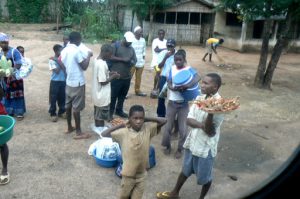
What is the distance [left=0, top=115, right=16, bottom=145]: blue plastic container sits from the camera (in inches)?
161

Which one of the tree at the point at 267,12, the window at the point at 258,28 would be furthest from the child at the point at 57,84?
the window at the point at 258,28

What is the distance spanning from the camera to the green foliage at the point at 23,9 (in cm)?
2364

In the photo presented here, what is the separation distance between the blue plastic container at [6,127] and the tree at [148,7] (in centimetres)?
1382

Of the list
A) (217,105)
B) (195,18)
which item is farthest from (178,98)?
(195,18)

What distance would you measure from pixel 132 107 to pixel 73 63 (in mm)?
2436

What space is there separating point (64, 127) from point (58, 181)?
6.40 feet

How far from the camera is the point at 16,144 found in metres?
5.83

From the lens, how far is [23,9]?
77.8 feet

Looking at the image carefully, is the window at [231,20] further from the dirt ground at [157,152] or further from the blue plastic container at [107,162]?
the blue plastic container at [107,162]

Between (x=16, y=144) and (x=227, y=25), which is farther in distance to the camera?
(x=227, y=25)

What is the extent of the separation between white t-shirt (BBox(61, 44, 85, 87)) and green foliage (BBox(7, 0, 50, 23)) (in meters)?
19.6

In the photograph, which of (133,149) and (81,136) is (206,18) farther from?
(133,149)

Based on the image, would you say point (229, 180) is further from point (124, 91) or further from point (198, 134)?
point (124, 91)

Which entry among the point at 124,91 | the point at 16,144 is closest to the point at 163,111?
the point at 124,91
